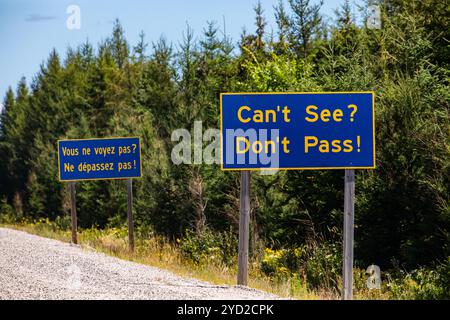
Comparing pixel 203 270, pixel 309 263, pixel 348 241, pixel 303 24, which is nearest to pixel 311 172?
pixel 309 263

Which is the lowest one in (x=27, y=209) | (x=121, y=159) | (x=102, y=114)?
(x=27, y=209)

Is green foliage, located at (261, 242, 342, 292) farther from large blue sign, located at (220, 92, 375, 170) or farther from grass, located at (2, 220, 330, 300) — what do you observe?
large blue sign, located at (220, 92, 375, 170)

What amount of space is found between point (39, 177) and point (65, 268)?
3454 cm

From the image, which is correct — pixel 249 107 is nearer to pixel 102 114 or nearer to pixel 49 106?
pixel 102 114

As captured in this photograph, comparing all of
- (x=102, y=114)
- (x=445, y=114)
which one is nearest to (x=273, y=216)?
(x=445, y=114)

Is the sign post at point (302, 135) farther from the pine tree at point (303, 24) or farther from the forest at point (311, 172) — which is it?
the pine tree at point (303, 24)

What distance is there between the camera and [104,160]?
1833 cm

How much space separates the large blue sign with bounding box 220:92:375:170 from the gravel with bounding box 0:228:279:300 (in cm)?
203

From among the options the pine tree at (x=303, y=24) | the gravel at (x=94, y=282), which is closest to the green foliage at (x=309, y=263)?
the gravel at (x=94, y=282)

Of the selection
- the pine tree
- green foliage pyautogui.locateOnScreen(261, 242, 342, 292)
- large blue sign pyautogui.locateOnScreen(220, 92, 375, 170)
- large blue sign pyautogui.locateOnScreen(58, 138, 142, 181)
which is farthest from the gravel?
the pine tree

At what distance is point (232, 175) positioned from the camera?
1950 cm

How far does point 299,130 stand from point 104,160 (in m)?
9.03

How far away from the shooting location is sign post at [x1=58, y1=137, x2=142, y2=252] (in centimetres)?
1791

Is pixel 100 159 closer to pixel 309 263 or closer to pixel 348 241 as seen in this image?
pixel 309 263
